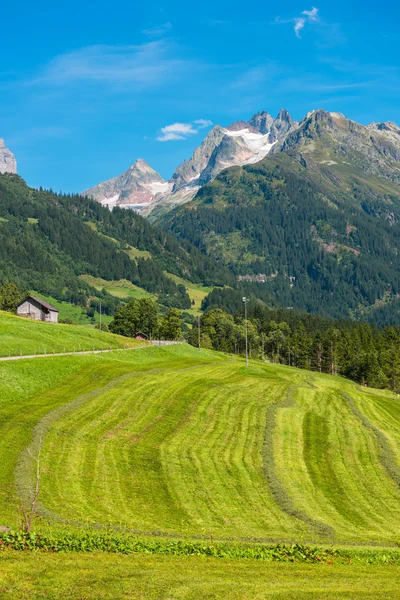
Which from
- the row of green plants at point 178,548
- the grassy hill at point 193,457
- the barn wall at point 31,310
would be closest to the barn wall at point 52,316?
the barn wall at point 31,310

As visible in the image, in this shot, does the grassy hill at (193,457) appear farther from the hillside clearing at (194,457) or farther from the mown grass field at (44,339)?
the mown grass field at (44,339)

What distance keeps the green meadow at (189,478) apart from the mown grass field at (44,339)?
12296 mm

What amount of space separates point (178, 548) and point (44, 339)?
251 feet

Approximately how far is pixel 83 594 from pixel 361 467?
35.3 meters

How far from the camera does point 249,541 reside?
3011cm

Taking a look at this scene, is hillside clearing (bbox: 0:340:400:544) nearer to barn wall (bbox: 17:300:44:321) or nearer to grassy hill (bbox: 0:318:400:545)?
grassy hill (bbox: 0:318:400:545)

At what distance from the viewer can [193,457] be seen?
46.1 m

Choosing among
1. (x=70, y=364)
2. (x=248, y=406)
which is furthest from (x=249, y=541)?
(x=70, y=364)

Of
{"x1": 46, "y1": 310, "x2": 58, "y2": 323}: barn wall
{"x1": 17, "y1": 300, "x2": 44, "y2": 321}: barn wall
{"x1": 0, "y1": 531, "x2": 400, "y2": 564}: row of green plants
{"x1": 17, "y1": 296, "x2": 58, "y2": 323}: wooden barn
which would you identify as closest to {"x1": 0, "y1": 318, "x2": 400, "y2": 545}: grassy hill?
{"x1": 0, "y1": 531, "x2": 400, "y2": 564}: row of green plants

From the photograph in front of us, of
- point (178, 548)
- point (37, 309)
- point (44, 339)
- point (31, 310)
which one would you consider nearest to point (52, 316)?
point (37, 309)

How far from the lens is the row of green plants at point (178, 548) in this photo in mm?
24109

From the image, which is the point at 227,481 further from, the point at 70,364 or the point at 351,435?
the point at 70,364

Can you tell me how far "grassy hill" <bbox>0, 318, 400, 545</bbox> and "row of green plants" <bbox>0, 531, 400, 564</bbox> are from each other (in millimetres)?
3372

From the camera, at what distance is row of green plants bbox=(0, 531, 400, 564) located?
79.1 ft
